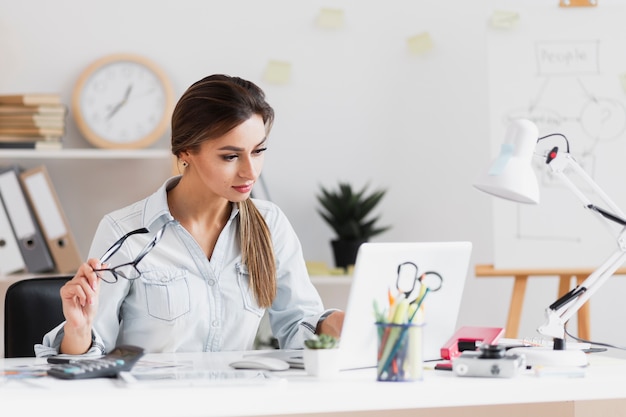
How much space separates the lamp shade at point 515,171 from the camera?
1.47 metres

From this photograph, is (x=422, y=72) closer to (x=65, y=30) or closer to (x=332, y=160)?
(x=332, y=160)

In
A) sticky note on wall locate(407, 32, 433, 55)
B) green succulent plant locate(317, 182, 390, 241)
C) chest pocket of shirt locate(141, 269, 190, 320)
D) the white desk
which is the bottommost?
the white desk

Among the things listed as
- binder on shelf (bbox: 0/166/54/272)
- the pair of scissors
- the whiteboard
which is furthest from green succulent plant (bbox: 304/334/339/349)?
binder on shelf (bbox: 0/166/54/272)

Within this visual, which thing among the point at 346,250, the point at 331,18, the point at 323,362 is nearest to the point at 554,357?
the point at 323,362

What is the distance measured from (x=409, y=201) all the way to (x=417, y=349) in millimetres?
2183

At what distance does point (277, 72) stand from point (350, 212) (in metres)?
0.60

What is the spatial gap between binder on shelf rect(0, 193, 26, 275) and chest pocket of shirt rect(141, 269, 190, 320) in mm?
1460

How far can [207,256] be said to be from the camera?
1.91 meters

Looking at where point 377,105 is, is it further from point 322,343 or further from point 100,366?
point 100,366

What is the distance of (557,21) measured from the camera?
3.19 metres

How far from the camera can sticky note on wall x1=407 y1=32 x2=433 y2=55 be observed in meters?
3.49

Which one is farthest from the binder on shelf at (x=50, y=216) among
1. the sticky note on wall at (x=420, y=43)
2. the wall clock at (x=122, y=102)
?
the sticky note on wall at (x=420, y=43)

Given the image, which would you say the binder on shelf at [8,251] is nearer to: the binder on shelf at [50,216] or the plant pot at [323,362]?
the binder on shelf at [50,216]

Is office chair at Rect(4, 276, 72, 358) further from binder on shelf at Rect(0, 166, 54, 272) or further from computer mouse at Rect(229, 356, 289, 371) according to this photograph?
binder on shelf at Rect(0, 166, 54, 272)
